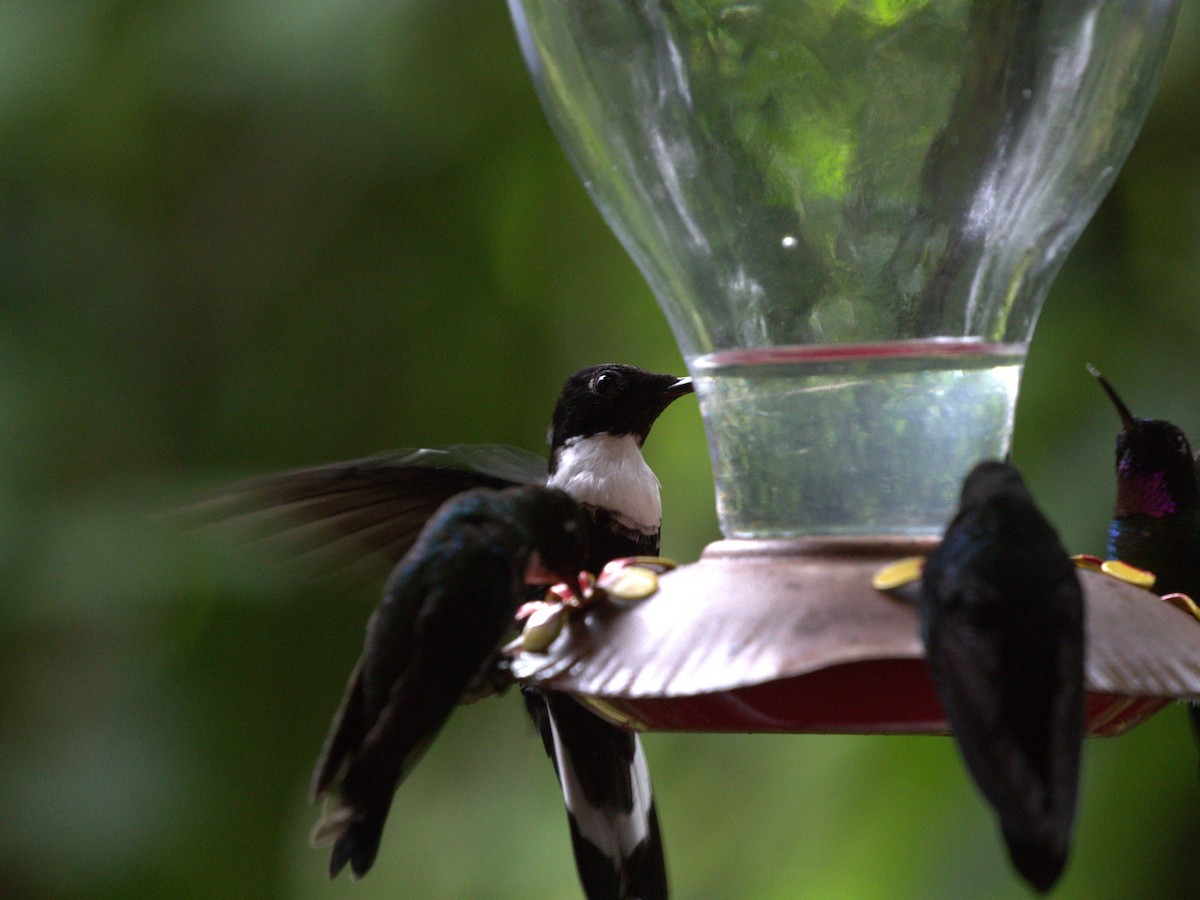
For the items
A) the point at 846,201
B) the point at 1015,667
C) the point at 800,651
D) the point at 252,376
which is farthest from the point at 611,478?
the point at 252,376

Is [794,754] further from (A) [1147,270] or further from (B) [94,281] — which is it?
(B) [94,281]

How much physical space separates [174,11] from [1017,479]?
3171 mm

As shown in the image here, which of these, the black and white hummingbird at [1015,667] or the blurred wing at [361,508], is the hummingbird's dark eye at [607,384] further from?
the black and white hummingbird at [1015,667]

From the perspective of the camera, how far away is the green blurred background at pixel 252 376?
3.41 metres

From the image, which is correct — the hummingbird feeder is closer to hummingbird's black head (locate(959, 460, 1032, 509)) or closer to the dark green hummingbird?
hummingbird's black head (locate(959, 460, 1032, 509))

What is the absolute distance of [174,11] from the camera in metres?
3.57

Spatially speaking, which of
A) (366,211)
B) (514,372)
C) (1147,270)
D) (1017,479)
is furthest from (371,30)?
(1017,479)

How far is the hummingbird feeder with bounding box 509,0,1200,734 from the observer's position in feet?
4.24

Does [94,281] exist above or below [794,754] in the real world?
above

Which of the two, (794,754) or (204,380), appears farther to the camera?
(204,380)

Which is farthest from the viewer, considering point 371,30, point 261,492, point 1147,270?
point 371,30

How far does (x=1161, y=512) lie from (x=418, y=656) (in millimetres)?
1299

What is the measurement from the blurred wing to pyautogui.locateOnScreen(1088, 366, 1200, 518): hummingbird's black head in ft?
2.95

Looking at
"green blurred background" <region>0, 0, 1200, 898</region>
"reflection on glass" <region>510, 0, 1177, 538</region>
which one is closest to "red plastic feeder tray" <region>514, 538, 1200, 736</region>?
"reflection on glass" <region>510, 0, 1177, 538</region>
